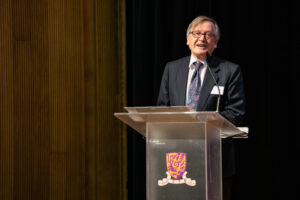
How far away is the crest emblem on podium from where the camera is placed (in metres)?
1.67

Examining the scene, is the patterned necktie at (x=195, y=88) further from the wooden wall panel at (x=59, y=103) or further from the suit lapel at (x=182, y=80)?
the wooden wall panel at (x=59, y=103)

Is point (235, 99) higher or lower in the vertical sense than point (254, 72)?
lower

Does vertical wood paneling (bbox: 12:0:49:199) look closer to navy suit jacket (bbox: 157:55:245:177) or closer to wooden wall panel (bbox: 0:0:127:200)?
wooden wall panel (bbox: 0:0:127:200)

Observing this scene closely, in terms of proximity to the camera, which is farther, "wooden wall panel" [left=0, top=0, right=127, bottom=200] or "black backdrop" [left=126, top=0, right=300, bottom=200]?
"wooden wall panel" [left=0, top=0, right=127, bottom=200]

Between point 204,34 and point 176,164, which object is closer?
point 176,164

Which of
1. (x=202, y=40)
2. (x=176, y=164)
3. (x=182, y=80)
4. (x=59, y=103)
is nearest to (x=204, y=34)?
(x=202, y=40)

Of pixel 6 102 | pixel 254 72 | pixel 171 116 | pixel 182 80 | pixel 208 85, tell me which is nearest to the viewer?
pixel 171 116

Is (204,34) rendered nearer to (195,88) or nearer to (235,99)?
(195,88)

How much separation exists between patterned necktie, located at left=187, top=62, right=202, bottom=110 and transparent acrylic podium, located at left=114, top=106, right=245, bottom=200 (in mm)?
843

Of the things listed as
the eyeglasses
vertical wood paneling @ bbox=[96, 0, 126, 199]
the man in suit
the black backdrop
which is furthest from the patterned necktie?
vertical wood paneling @ bbox=[96, 0, 126, 199]

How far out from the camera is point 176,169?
1.68 metres

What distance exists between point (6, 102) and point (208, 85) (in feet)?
5.50

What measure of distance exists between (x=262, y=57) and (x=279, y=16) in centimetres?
32

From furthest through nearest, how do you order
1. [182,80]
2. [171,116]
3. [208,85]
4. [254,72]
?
[254,72]
[182,80]
[208,85]
[171,116]
